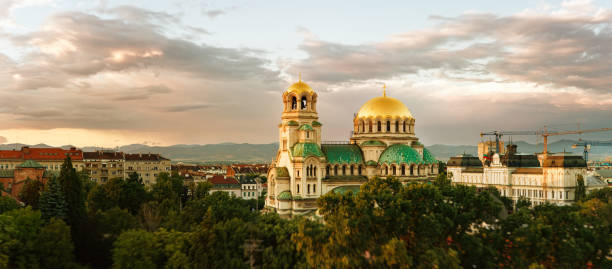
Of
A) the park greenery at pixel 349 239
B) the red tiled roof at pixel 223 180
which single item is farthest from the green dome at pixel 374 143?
the red tiled roof at pixel 223 180

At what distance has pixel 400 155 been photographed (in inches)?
3073

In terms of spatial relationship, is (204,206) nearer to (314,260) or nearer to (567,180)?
(314,260)

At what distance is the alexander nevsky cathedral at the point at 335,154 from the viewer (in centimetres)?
7369

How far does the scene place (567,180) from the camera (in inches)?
3570

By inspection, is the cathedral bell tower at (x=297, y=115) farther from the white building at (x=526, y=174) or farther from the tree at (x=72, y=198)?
the white building at (x=526, y=174)

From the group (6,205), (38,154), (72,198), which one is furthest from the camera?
(38,154)

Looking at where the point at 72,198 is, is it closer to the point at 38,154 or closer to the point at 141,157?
the point at 141,157

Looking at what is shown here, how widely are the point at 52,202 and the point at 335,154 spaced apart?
39606 mm

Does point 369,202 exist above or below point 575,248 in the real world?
above

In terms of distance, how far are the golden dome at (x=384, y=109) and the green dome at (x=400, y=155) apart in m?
5.50

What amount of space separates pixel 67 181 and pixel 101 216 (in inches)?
203

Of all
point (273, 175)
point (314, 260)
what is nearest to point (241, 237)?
point (314, 260)

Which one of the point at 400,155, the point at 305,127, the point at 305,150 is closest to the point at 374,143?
the point at 400,155

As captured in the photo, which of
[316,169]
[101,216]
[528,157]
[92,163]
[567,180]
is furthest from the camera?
[92,163]
